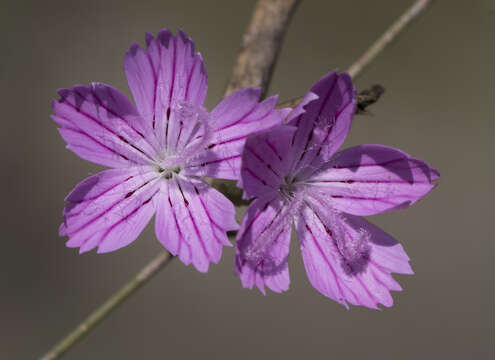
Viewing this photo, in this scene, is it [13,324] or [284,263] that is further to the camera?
[13,324]

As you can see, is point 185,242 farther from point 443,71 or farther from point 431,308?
point 443,71

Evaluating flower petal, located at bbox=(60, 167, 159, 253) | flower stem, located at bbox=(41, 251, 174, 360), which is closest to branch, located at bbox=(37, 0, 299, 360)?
flower stem, located at bbox=(41, 251, 174, 360)

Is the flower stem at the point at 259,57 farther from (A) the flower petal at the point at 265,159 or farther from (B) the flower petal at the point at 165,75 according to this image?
(A) the flower petal at the point at 265,159

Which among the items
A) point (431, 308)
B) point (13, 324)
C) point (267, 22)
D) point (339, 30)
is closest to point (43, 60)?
point (13, 324)

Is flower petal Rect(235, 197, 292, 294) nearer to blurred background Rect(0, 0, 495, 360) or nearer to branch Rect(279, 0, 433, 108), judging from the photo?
branch Rect(279, 0, 433, 108)

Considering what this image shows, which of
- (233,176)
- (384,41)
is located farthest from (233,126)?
(384,41)

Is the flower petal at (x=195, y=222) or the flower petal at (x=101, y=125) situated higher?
the flower petal at (x=101, y=125)

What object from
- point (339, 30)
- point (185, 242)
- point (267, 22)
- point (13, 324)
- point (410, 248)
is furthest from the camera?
point (339, 30)

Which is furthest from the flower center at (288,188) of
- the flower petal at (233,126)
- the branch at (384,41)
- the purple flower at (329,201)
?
the branch at (384,41)
